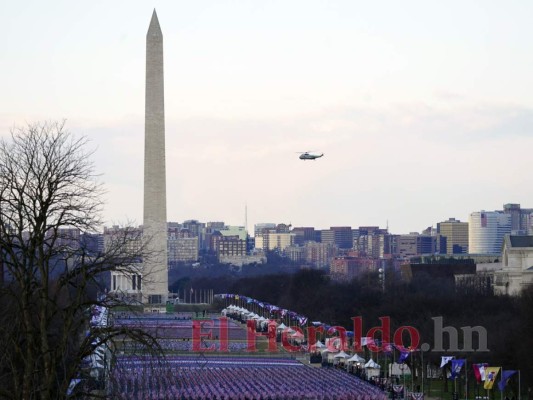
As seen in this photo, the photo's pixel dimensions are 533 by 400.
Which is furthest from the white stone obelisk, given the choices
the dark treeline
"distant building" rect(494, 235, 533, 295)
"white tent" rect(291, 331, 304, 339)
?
"distant building" rect(494, 235, 533, 295)

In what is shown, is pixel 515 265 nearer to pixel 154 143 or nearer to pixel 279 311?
pixel 279 311

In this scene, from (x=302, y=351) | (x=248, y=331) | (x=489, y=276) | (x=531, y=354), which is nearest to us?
(x=531, y=354)

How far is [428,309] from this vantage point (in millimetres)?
81875

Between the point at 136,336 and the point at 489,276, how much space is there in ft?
306

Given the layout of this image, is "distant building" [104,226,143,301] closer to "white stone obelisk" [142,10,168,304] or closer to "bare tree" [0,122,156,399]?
"bare tree" [0,122,156,399]

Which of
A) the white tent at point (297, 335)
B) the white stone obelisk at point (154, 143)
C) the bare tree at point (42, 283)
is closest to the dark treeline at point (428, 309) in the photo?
the white tent at point (297, 335)

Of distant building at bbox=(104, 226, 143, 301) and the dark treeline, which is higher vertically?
distant building at bbox=(104, 226, 143, 301)

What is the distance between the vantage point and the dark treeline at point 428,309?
53.8 meters

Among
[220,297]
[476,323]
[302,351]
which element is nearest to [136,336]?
[476,323]

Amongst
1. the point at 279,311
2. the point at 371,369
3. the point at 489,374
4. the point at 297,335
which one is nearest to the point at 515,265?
the point at 279,311

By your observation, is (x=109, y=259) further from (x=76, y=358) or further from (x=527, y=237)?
(x=527, y=237)

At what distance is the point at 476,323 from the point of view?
67.1m

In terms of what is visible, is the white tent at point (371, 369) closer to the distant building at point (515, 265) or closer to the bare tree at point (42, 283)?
the distant building at point (515, 265)

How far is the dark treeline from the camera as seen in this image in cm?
5384
